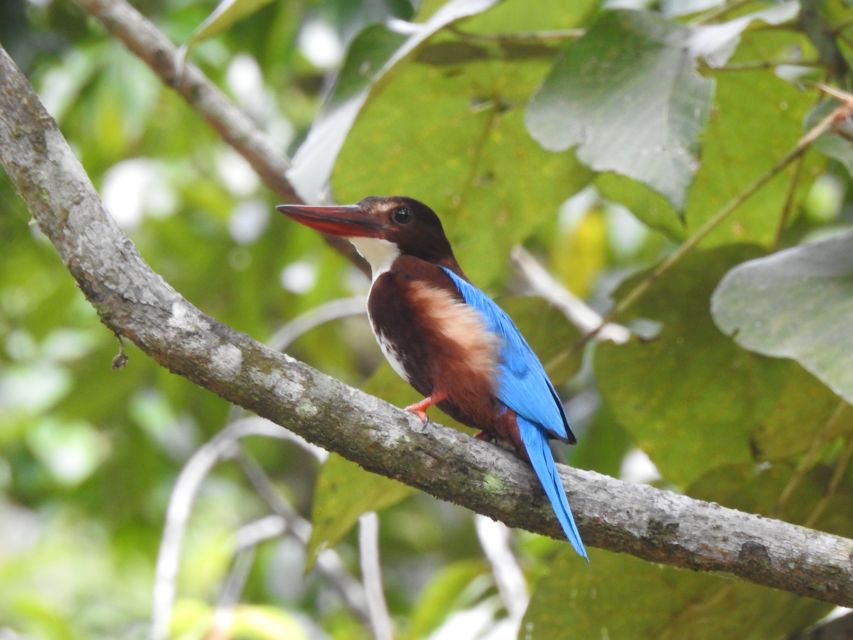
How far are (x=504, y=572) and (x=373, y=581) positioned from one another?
452 mm

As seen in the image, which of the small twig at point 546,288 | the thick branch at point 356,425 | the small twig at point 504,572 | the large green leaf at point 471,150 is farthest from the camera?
the small twig at point 546,288

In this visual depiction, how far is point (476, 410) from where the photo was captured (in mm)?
2557

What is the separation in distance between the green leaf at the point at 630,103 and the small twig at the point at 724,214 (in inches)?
9.4

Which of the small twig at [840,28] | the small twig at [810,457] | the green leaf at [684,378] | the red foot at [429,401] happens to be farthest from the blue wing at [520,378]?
the small twig at [840,28]

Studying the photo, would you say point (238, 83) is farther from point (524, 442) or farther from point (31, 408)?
point (524, 442)

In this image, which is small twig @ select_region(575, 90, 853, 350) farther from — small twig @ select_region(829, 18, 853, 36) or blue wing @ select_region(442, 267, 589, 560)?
blue wing @ select_region(442, 267, 589, 560)

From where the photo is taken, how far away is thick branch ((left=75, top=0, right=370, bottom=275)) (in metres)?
3.34

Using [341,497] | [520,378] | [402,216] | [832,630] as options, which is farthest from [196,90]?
[832,630]

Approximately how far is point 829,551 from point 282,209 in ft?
4.01

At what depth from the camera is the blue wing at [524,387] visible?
2406 mm

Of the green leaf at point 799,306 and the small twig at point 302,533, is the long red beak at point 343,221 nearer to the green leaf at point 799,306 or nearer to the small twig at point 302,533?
the green leaf at point 799,306

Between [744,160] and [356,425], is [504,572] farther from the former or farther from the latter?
[356,425]

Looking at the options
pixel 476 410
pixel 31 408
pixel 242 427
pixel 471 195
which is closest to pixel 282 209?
pixel 476 410

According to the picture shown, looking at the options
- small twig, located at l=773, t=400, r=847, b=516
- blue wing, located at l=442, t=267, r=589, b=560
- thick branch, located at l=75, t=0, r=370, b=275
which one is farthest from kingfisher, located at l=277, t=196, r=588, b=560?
thick branch, located at l=75, t=0, r=370, b=275
